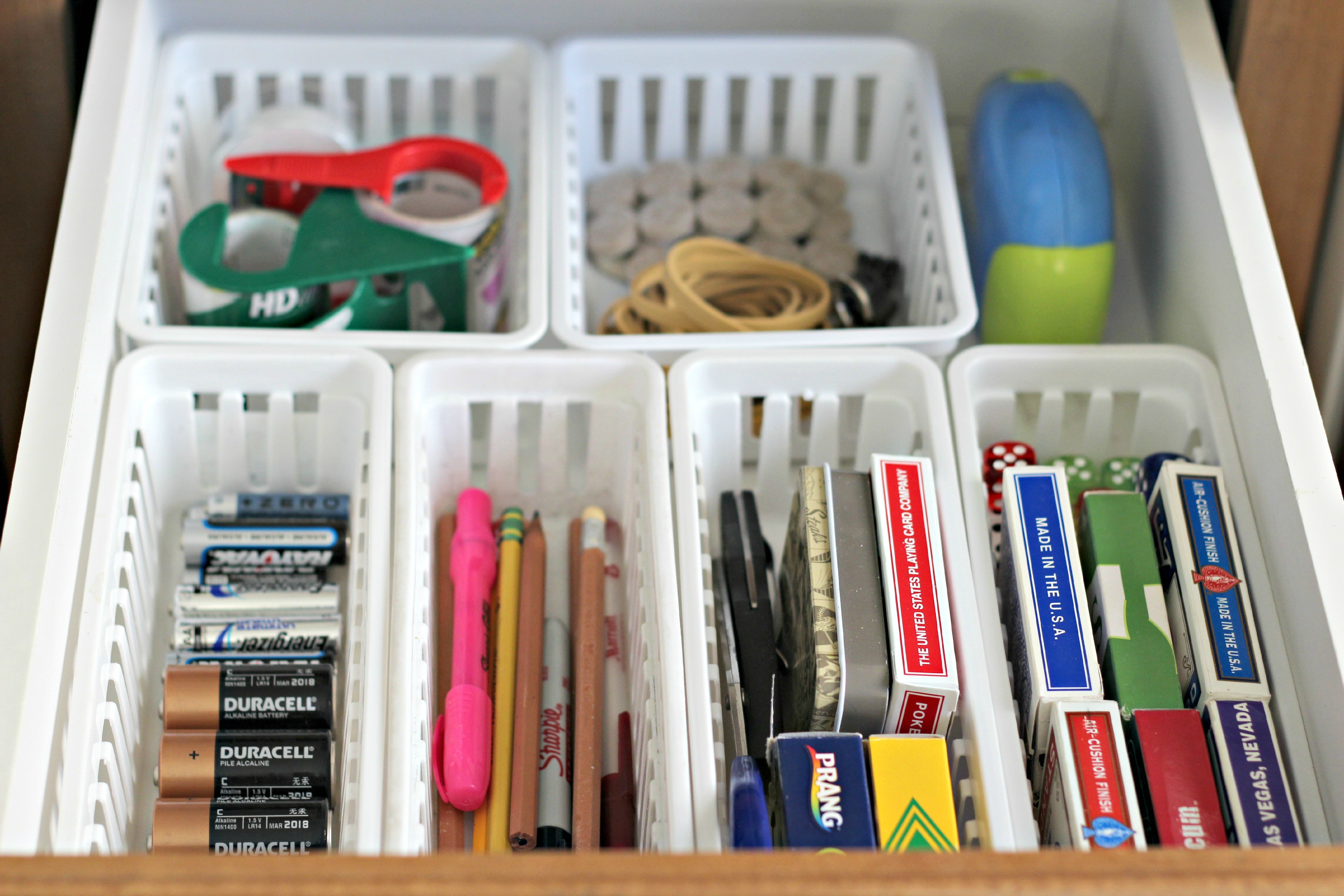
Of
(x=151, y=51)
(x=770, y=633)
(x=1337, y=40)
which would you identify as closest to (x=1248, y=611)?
(x=770, y=633)

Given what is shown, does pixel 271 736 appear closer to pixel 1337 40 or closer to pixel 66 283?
pixel 66 283

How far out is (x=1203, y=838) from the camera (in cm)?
63

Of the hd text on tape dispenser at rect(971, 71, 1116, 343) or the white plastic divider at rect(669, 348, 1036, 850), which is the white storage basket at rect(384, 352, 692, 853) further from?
the hd text on tape dispenser at rect(971, 71, 1116, 343)

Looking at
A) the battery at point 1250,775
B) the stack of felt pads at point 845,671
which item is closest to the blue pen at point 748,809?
the stack of felt pads at point 845,671

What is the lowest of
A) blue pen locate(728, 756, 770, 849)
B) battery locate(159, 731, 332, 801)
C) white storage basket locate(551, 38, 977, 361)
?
blue pen locate(728, 756, 770, 849)

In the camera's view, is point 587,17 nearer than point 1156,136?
No

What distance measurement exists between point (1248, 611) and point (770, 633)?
0.28 metres

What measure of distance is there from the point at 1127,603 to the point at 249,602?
1.80 feet

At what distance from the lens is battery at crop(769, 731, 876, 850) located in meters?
0.62

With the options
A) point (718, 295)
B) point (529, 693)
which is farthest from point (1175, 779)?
point (718, 295)

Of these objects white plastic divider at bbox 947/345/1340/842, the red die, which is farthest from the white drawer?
the red die

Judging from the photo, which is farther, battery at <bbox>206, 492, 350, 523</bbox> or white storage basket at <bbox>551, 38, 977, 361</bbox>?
white storage basket at <bbox>551, 38, 977, 361</bbox>

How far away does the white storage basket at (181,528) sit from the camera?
67 centimetres

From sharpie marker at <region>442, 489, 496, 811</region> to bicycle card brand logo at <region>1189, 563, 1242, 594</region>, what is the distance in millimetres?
433
